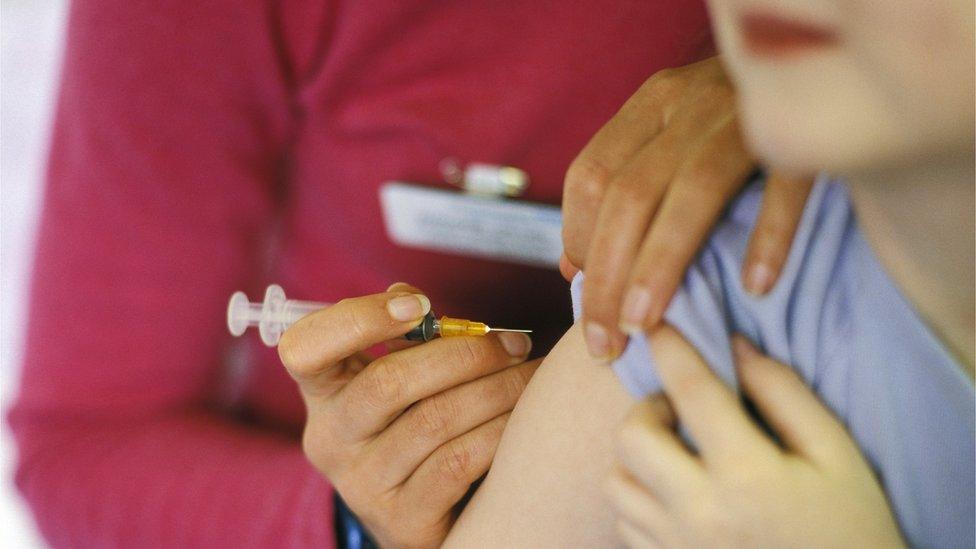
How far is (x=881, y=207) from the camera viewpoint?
472mm

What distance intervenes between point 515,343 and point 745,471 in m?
0.27

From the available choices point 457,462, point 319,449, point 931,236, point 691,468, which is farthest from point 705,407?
point 319,449

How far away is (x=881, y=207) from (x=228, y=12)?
611 millimetres

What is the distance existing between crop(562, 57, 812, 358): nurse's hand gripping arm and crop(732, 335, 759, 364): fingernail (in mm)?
31

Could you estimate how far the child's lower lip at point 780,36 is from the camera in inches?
14.9

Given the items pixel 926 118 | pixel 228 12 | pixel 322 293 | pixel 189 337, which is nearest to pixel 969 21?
pixel 926 118

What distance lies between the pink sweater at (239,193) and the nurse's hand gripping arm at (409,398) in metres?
0.07

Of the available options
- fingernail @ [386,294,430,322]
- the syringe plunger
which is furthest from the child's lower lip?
the syringe plunger

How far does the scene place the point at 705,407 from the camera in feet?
1.51

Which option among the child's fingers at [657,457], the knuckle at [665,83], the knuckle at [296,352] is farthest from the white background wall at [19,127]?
the child's fingers at [657,457]

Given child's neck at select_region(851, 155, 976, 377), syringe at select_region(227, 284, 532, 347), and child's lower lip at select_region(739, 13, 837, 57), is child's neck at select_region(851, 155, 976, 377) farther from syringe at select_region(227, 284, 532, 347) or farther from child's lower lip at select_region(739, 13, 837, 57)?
syringe at select_region(227, 284, 532, 347)

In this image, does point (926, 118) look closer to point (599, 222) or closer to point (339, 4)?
point (599, 222)

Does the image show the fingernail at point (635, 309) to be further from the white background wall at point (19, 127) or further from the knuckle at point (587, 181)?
the white background wall at point (19, 127)

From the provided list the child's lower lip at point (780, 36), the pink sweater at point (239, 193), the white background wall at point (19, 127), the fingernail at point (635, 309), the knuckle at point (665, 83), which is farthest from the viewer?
the white background wall at point (19, 127)
